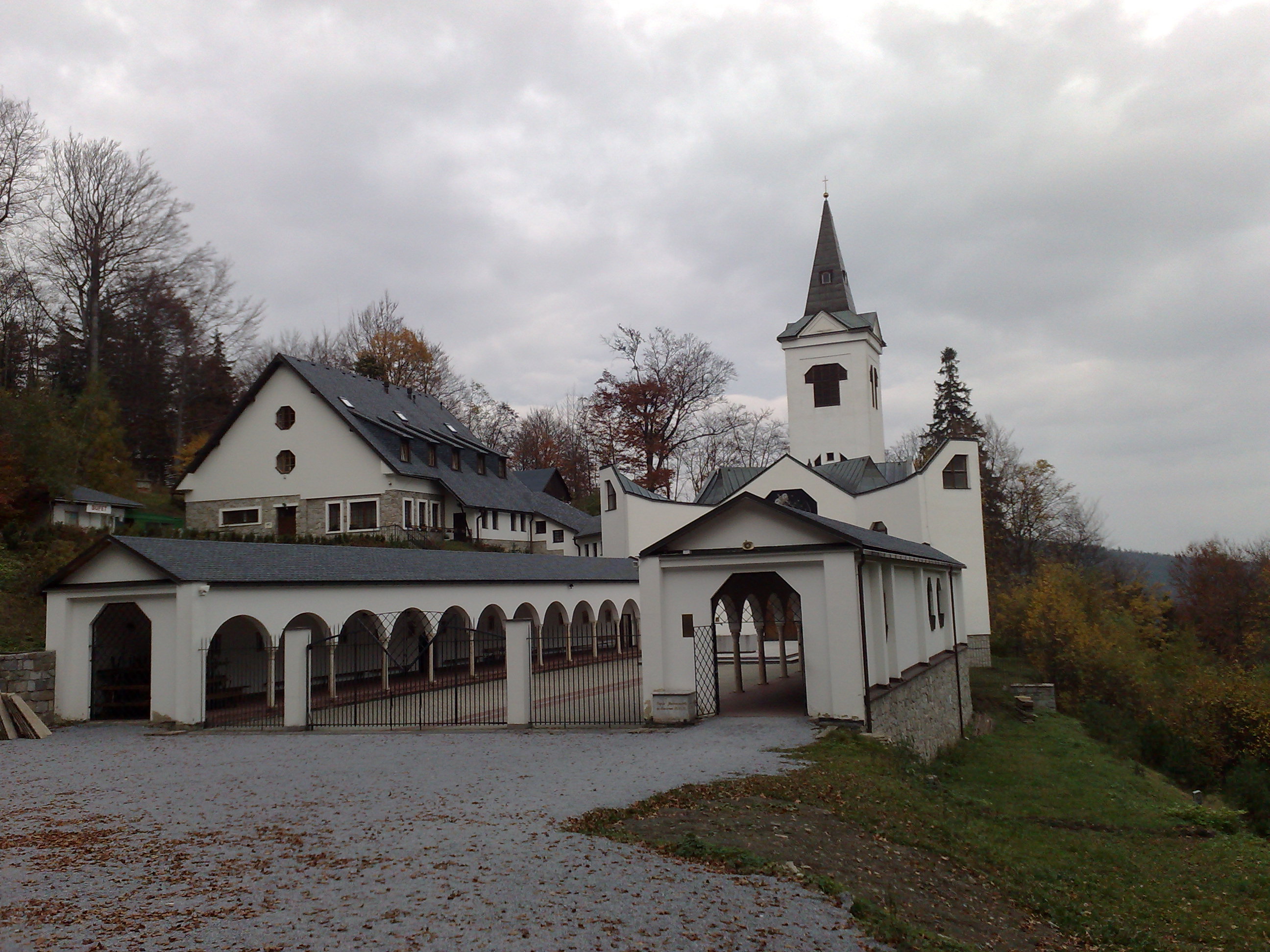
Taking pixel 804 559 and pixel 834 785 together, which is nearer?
pixel 834 785

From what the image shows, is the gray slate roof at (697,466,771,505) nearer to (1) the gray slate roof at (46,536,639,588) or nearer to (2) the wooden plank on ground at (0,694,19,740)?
(1) the gray slate roof at (46,536,639,588)

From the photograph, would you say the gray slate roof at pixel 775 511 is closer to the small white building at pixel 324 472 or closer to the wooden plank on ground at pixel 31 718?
the wooden plank on ground at pixel 31 718

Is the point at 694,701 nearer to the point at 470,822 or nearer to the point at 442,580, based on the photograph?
the point at 470,822

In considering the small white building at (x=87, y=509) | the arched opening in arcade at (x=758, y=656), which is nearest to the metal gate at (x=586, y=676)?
the arched opening in arcade at (x=758, y=656)

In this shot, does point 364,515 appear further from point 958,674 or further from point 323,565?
point 958,674

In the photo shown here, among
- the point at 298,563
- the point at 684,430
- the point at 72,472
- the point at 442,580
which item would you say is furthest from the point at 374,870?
the point at 684,430

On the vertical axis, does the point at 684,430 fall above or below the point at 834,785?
above

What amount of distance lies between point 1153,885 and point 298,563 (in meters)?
16.3

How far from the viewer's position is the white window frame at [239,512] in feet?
128

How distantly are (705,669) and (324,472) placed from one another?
2638 cm

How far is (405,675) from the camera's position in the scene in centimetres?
2392

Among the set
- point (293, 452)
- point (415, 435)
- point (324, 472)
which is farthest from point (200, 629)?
point (415, 435)

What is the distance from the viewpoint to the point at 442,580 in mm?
23266

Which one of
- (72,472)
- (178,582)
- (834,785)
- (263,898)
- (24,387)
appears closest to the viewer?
(263,898)
